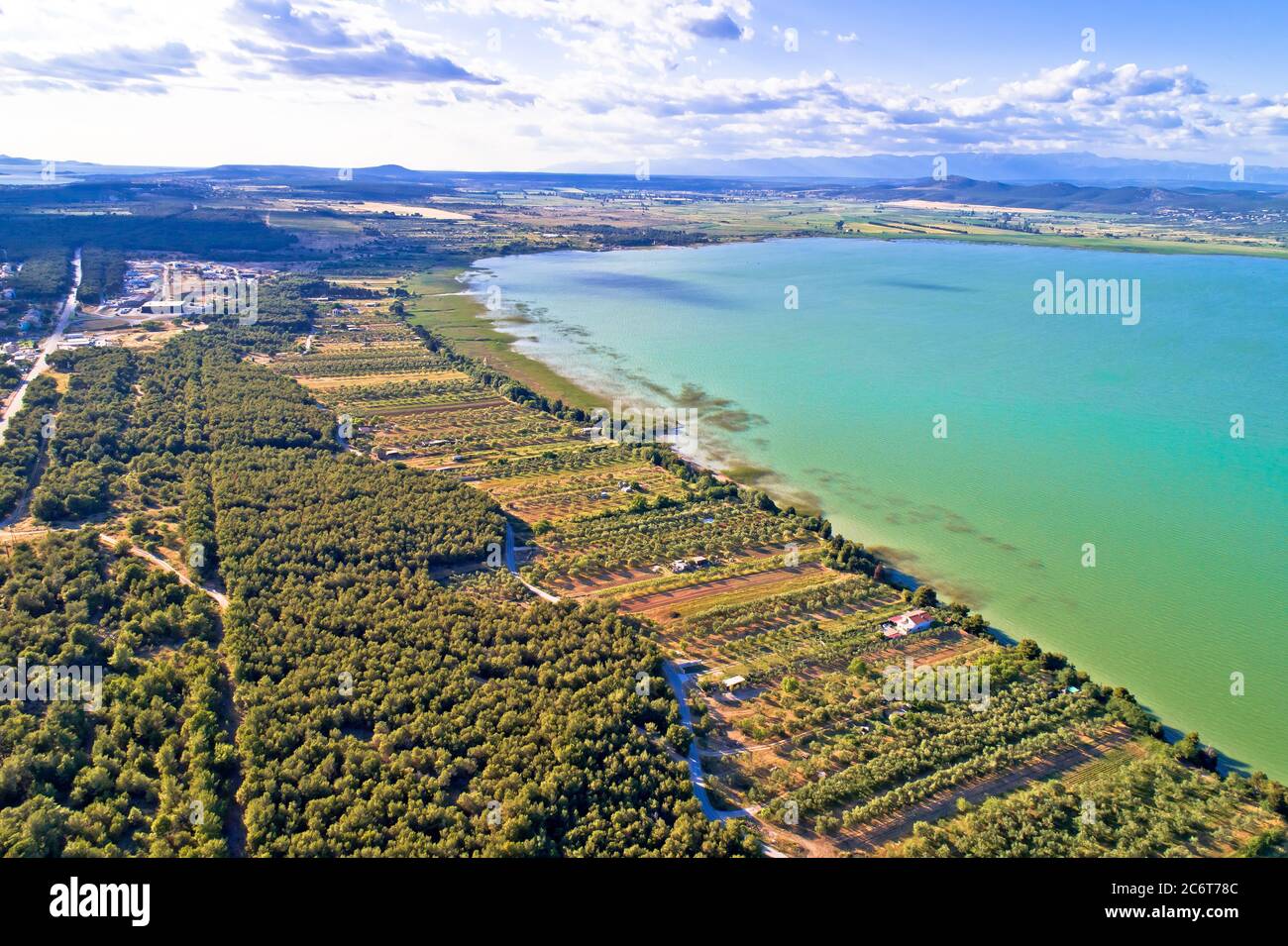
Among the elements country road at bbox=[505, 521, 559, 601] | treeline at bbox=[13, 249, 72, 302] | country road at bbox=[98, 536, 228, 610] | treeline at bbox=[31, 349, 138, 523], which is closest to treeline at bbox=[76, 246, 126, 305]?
treeline at bbox=[13, 249, 72, 302]

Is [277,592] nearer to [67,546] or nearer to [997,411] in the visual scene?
[67,546]

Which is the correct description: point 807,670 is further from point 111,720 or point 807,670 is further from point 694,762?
point 111,720

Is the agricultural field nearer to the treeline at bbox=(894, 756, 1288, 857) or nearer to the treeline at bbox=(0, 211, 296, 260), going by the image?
the treeline at bbox=(894, 756, 1288, 857)

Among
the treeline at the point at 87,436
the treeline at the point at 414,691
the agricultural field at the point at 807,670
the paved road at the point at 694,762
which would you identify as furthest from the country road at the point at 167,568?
the paved road at the point at 694,762

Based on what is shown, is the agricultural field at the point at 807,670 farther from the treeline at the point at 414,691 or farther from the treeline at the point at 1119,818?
the treeline at the point at 414,691

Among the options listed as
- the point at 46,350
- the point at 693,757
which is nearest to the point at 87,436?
the point at 46,350
